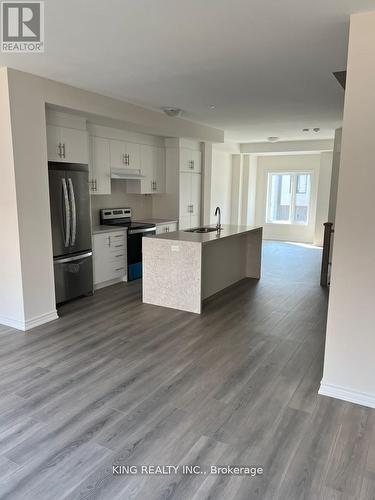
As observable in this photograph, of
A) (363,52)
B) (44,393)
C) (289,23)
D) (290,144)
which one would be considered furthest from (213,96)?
(290,144)

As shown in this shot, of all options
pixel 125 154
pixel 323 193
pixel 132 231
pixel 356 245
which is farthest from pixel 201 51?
pixel 323 193

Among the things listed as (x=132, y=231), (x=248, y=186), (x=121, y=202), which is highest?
(x=248, y=186)

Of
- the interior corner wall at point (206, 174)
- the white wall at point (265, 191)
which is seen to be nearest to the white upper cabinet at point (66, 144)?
the interior corner wall at point (206, 174)

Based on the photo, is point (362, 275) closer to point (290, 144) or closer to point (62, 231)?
point (62, 231)

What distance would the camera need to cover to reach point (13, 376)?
2.96 m

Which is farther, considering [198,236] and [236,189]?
[236,189]

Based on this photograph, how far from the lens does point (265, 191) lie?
10.9 m

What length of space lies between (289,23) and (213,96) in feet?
6.84

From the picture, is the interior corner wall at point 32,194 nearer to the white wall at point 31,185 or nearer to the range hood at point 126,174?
the white wall at point 31,185

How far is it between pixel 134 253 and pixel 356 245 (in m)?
4.02

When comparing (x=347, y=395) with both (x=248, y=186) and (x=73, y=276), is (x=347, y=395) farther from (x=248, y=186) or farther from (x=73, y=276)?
(x=248, y=186)

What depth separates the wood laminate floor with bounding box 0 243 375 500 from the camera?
1.93 m

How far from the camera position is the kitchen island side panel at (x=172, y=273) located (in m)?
4.45

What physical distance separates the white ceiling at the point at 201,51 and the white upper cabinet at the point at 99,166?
92 centimetres
